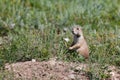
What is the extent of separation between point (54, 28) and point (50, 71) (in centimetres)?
212

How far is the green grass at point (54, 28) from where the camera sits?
757cm

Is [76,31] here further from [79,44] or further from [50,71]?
[50,71]

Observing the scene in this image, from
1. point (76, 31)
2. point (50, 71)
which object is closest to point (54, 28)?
point (76, 31)

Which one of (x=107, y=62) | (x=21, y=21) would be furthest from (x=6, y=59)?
(x=21, y=21)

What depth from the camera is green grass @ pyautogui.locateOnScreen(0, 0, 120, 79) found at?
7.57 meters

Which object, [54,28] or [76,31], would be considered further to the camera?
[54,28]

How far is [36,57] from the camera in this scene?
24.7 ft

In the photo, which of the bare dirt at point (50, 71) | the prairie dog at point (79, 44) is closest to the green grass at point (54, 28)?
the prairie dog at point (79, 44)

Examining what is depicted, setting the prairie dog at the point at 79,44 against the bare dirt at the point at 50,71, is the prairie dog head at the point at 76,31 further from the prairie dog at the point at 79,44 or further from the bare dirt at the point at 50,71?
the bare dirt at the point at 50,71

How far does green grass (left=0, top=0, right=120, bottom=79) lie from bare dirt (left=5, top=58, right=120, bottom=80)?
0.77 feet

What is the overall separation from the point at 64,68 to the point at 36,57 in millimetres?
627

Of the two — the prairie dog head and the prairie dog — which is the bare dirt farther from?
the prairie dog head

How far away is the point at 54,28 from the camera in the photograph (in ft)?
29.6

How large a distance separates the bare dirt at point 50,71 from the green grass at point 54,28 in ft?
0.77
